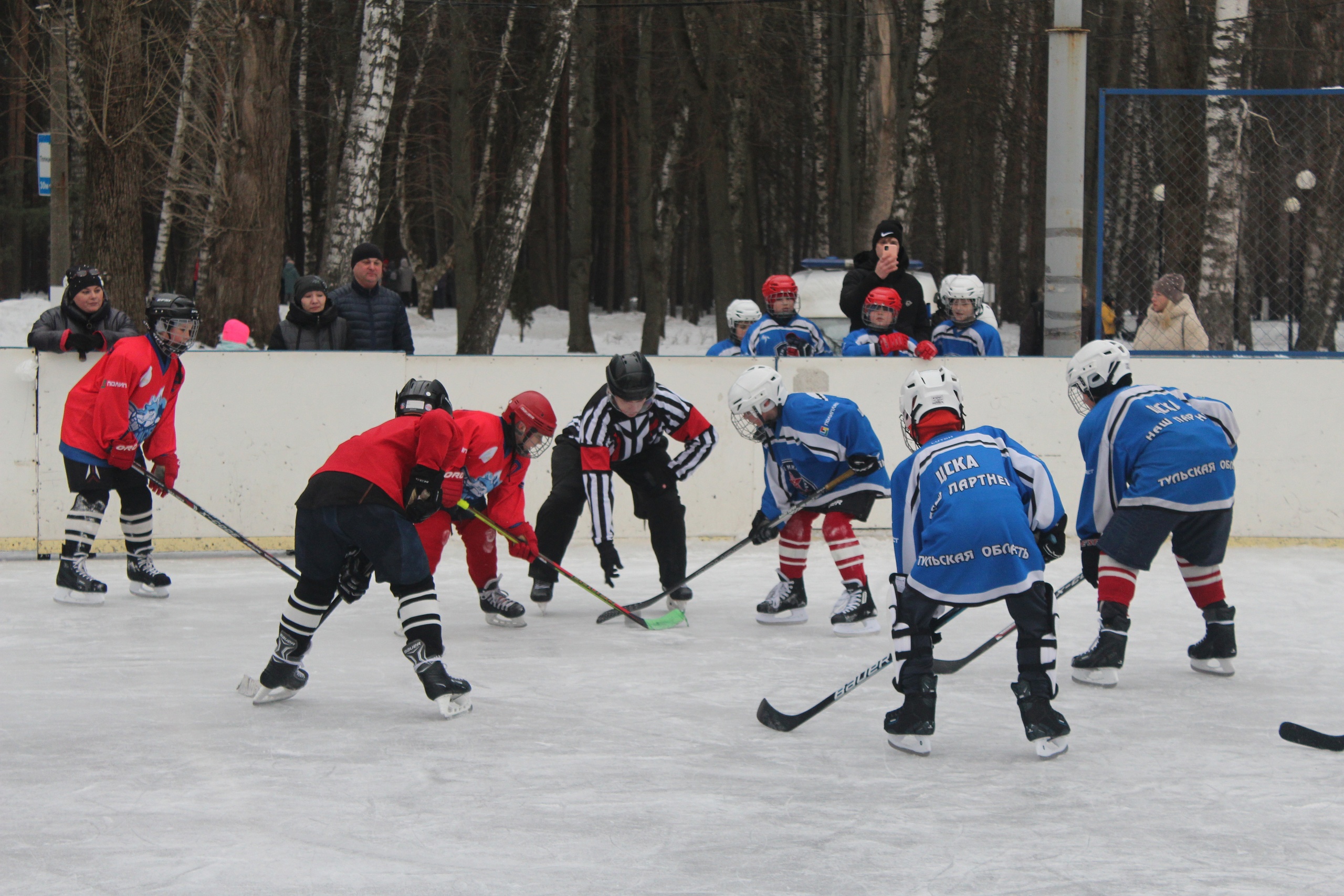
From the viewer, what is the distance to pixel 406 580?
3895mm

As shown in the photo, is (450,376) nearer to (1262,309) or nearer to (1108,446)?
(1108,446)

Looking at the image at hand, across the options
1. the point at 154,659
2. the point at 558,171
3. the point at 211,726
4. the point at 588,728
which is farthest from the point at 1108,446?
the point at 558,171

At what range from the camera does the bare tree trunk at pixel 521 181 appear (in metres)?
11.5

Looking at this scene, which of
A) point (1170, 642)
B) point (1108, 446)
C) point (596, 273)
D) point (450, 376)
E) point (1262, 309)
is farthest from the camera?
point (596, 273)

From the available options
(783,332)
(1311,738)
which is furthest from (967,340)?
(1311,738)

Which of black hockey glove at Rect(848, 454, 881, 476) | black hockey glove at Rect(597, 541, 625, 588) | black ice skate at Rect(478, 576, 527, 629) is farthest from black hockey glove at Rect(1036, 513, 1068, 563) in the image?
black ice skate at Rect(478, 576, 527, 629)

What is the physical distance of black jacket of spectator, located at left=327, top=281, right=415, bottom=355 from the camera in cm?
710

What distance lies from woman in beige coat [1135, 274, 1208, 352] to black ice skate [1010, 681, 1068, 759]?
13.9 feet

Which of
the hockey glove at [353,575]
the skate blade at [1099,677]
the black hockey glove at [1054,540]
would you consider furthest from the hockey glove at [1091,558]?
the hockey glove at [353,575]

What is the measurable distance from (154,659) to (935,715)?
100 inches

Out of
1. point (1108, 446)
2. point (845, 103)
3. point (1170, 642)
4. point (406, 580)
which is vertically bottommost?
point (1170, 642)

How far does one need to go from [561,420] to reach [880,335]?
1715 millimetres

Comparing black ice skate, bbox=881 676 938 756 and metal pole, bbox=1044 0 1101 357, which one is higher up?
metal pole, bbox=1044 0 1101 357

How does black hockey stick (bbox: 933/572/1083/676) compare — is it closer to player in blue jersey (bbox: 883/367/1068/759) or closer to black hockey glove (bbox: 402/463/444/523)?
player in blue jersey (bbox: 883/367/1068/759)
